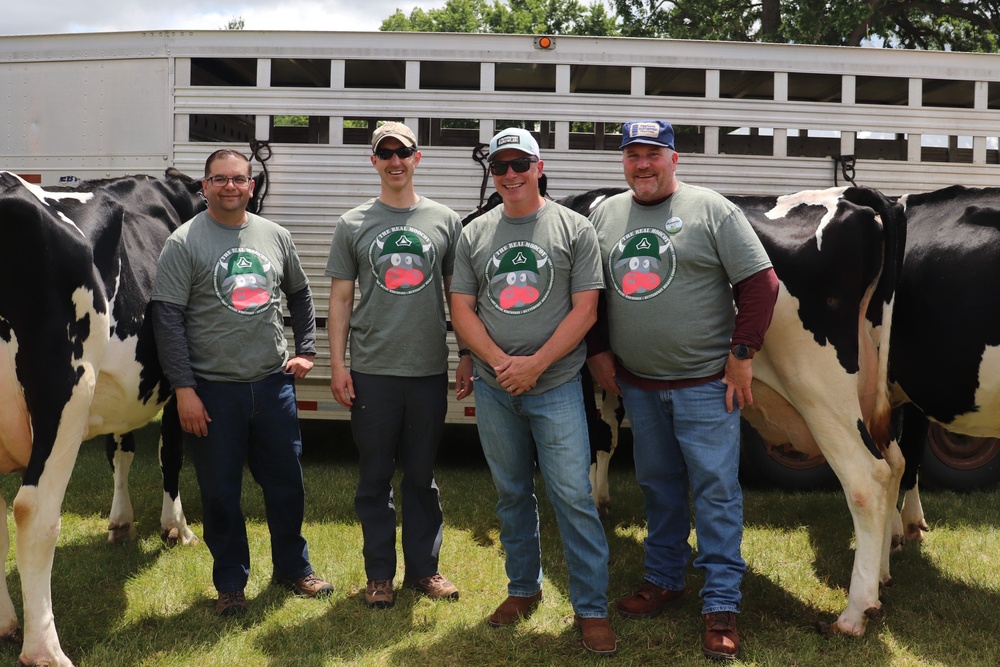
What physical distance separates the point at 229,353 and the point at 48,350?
773mm

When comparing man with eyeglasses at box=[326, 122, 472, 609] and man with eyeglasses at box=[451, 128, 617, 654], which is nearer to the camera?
man with eyeglasses at box=[451, 128, 617, 654]

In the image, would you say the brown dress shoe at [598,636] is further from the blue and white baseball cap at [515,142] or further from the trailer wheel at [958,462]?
the trailer wheel at [958,462]

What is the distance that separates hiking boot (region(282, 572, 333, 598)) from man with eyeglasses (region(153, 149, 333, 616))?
0.04ft

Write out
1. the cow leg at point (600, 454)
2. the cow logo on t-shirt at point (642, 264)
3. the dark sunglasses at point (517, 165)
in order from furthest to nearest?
the cow leg at point (600, 454) < the cow logo on t-shirt at point (642, 264) < the dark sunglasses at point (517, 165)

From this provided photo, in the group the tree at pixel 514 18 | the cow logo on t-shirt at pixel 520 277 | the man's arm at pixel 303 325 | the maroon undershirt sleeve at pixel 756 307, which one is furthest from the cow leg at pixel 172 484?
the tree at pixel 514 18

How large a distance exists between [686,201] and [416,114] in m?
3.08

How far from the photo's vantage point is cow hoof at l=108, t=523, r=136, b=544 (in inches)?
202

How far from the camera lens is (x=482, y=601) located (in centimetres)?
420

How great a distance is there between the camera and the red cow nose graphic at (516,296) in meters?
3.48

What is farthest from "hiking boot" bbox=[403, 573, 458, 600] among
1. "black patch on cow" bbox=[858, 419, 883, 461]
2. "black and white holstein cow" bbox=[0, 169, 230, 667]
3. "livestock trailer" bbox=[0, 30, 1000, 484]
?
"livestock trailer" bbox=[0, 30, 1000, 484]

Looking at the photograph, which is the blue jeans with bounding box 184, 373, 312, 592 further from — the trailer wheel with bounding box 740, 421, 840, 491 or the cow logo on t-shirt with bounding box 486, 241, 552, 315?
the trailer wheel with bounding box 740, 421, 840, 491

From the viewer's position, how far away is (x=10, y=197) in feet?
10.7

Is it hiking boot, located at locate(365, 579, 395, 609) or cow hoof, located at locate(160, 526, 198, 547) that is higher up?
hiking boot, located at locate(365, 579, 395, 609)

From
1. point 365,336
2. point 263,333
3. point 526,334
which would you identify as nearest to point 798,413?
point 526,334
